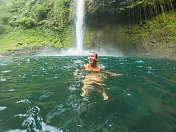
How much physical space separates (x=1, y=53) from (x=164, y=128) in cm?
1948

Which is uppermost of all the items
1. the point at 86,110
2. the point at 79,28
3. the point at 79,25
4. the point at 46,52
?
the point at 79,25

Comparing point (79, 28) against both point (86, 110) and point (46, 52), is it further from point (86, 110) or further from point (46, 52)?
point (86, 110)

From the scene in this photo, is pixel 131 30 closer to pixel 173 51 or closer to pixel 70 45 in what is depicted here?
pixel 173 51

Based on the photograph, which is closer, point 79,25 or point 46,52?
point 46,52

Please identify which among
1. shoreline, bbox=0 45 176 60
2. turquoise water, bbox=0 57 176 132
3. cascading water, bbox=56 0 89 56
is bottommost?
turquoise water, bbox=0 57 176 132

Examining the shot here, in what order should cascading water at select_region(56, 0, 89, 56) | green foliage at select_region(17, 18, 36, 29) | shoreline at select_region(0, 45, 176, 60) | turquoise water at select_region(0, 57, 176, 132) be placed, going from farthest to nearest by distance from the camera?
green foliage at select_region(17, 18, 36, 29) → cascading water at select_region(56, 0, 89, 56) → shoreline at select_region(0, 45, 176, 60) → turquoise water at select_region(0, 57, 176, 132)

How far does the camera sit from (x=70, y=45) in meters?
20.5

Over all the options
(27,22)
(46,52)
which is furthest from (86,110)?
(27,22)

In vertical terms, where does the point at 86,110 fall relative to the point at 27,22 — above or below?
below

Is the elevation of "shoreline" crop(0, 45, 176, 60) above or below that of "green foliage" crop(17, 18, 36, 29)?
below

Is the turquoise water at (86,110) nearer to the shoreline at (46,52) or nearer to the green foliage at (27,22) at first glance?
the shoreline at (46,52)

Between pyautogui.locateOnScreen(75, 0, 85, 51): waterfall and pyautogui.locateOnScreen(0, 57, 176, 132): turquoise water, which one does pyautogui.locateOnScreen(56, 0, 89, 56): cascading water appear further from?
pyautogui.locateOnScreen(0, 57, 176, 132): turquoise water

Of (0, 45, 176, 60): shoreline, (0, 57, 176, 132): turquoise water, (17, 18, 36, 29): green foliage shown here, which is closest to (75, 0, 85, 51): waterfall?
(0, 45, 176, 60): shoreline

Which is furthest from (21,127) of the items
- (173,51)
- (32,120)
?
(173,51)
